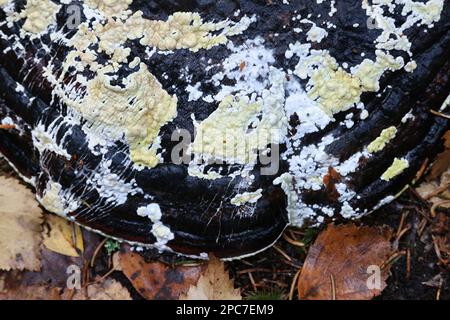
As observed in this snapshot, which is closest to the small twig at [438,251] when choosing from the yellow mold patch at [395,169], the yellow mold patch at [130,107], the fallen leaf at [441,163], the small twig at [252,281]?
the fallen leaf at [441,163]

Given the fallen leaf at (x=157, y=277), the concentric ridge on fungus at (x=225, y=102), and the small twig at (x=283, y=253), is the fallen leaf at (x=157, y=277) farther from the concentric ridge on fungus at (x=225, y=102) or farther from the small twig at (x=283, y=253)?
the small twig at (x=283, y=253)

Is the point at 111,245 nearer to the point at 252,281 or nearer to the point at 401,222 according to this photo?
the point at 252,281

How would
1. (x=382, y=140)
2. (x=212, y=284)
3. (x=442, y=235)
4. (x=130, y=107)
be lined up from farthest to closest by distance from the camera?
(x=442, y=235) → (x=212, y=284) → (x=382, y=140) → (x=130, y=107)

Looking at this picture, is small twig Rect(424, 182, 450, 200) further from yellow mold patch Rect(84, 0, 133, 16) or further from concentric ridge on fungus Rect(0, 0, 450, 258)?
yellow mold patch Rect(84, 0, 133, 16)

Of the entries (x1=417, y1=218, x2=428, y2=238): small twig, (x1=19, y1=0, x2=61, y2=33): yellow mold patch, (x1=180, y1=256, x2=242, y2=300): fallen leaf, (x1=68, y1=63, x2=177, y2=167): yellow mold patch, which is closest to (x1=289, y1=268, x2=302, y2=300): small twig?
(x1=180, y1=256, x2=242, y2=300): fallen leaf

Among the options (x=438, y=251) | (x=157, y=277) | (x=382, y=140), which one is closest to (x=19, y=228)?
(x=157, y=277)
